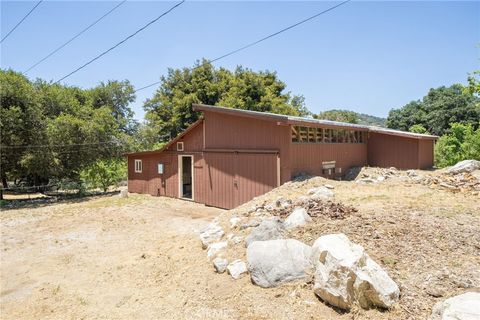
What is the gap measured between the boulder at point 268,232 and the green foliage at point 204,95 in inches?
878

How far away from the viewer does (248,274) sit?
16.0 feet

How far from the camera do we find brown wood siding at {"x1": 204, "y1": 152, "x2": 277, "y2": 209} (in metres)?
11.2

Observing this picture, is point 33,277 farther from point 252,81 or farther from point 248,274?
point 252,81

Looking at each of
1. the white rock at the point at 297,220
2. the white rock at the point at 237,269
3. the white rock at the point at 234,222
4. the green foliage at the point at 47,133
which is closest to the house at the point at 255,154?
the green foliage at the point at 47,133

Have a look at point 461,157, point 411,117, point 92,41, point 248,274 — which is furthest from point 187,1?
point 411,117

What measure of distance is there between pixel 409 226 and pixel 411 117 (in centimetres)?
3535

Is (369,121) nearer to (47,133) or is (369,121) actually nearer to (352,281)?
(47,133)

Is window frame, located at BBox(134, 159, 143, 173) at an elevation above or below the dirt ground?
above

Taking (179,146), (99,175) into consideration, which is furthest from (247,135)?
(99,175)

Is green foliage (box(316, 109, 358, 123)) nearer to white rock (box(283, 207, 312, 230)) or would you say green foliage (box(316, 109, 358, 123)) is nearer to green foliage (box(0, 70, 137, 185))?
green foliage (box(0, 70, 137, 185))

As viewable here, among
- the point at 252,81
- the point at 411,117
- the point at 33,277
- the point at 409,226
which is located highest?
the point at 252,81

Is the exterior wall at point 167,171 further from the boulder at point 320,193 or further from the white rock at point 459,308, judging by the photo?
the white rock at point 459,308

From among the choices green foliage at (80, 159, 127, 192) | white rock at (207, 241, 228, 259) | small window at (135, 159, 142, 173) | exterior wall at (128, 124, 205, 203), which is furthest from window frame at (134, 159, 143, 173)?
white rock at (207, 241, 228, 259)

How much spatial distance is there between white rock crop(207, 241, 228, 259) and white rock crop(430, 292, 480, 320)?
363cm
